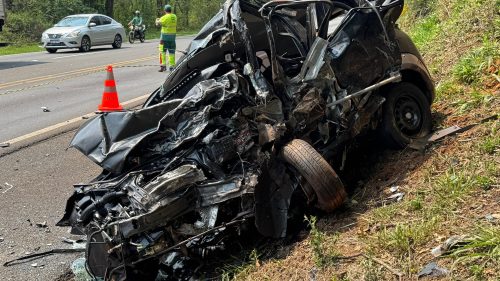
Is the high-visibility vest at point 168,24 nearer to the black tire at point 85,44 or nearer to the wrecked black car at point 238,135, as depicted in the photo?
the black tire at point 85,44

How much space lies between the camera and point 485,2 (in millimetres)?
7770

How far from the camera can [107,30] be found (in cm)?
2459

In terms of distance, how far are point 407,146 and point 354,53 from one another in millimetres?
1050

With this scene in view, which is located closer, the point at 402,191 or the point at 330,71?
the point at 402,191

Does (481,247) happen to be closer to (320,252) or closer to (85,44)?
(320,252)

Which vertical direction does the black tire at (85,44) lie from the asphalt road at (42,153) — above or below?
above

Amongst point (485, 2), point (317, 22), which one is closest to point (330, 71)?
point (317, 22)

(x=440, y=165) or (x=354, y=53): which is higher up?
(x=354, y=53)

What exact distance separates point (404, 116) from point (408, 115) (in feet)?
0.19

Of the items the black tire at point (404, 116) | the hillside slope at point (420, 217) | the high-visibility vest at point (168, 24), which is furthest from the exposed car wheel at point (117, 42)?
the black tire at point (404, 116)

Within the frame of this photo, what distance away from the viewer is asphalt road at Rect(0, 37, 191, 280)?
4758 mm

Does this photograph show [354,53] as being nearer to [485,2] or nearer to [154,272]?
[154,272]

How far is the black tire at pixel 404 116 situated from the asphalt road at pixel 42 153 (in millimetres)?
3056

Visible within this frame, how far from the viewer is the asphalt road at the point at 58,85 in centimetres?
923
